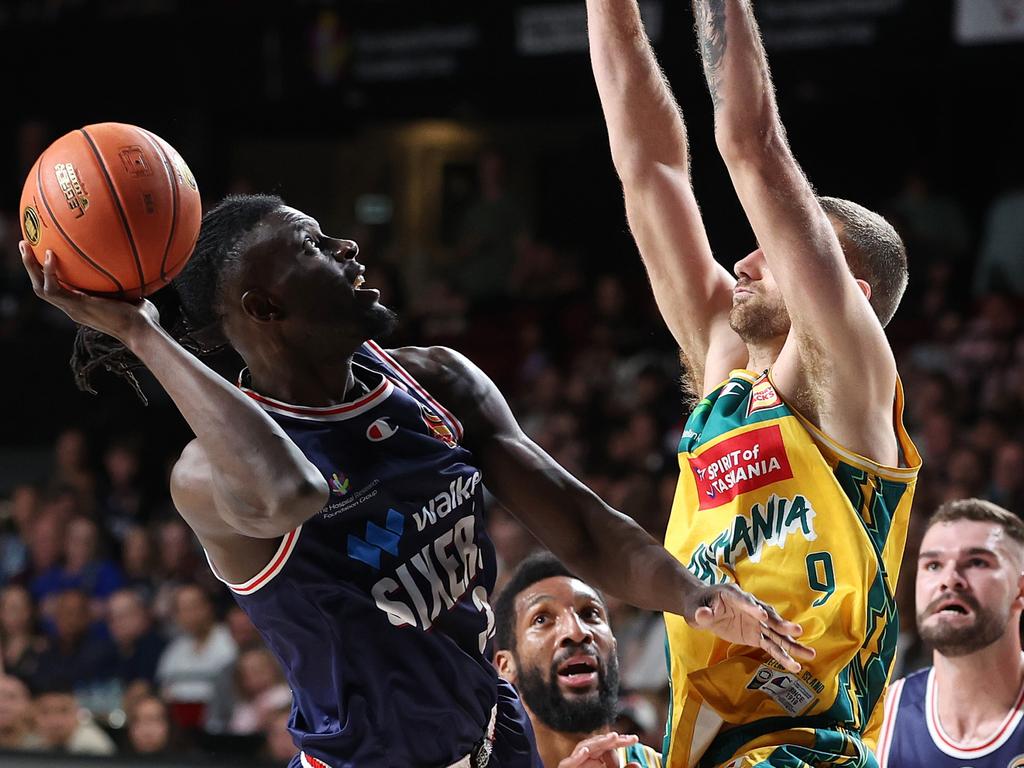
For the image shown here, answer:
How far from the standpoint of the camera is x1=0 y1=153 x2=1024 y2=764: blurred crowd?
21.7ft

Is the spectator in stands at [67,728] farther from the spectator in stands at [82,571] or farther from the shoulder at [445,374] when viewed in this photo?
the shoulder at [445,374]

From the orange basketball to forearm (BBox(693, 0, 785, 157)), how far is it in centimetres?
110

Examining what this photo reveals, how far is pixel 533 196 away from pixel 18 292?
4253mm

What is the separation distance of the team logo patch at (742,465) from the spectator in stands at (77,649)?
5393 millimetres

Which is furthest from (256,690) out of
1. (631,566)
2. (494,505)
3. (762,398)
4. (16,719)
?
(631,566)

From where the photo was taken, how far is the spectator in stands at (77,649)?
7.84 meters

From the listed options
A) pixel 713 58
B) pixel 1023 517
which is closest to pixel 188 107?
pixel 1023 517

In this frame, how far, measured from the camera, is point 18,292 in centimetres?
1095

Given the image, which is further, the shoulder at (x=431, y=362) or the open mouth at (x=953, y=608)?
the open mouth at (x=953, y=608)

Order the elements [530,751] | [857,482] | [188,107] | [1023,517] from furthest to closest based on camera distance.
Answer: [188,107]
[1023,517]
[857,482]
[530,751]

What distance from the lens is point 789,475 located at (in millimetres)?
3137

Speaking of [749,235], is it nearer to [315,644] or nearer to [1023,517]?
[1023,517]

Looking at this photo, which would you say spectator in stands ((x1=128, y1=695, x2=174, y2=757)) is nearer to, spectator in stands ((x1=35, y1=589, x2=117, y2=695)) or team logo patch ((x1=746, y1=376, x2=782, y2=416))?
spectator in stands ((x1=35, y1=589, x2=117, y2=695))

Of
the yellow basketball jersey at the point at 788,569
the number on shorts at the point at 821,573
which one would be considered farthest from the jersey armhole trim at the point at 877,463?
the number on shorts at the point at 821,573
